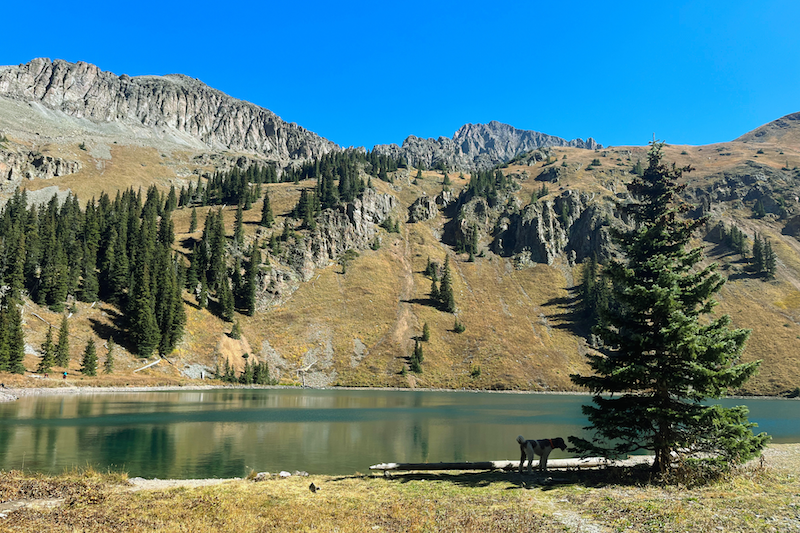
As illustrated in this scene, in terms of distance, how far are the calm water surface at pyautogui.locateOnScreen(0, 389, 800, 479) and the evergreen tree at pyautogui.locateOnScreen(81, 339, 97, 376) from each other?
12881mm

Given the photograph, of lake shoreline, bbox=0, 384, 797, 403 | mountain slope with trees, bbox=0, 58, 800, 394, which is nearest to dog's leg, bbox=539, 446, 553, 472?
lake shoreline, bbox=0, 384, 797, 403

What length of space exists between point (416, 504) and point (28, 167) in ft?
761

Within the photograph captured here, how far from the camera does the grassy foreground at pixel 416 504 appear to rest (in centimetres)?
1195

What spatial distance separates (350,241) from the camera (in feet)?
510

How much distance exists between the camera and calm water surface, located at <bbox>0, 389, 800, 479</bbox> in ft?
86.9

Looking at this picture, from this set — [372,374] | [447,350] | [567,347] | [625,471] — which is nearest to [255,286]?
[372,374]

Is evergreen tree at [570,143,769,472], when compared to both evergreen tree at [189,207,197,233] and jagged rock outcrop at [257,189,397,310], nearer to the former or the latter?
jagged rock outcrop at [257,189,397,310]

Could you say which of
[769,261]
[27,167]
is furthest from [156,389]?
[769,261]

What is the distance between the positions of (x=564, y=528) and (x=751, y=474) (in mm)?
12105

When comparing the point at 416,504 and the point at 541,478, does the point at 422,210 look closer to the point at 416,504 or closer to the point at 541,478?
the point at 541,478

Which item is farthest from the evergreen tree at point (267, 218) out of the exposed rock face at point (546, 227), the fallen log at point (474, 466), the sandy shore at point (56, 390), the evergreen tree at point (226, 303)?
the fallen log at point (474, 466)

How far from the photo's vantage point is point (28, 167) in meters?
180

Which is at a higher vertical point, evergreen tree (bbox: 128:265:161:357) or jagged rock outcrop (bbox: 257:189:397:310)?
jagged rock outcrop (bbox: 257:189:397:310)

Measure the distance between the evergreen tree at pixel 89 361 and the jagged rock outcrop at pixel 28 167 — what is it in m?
137
